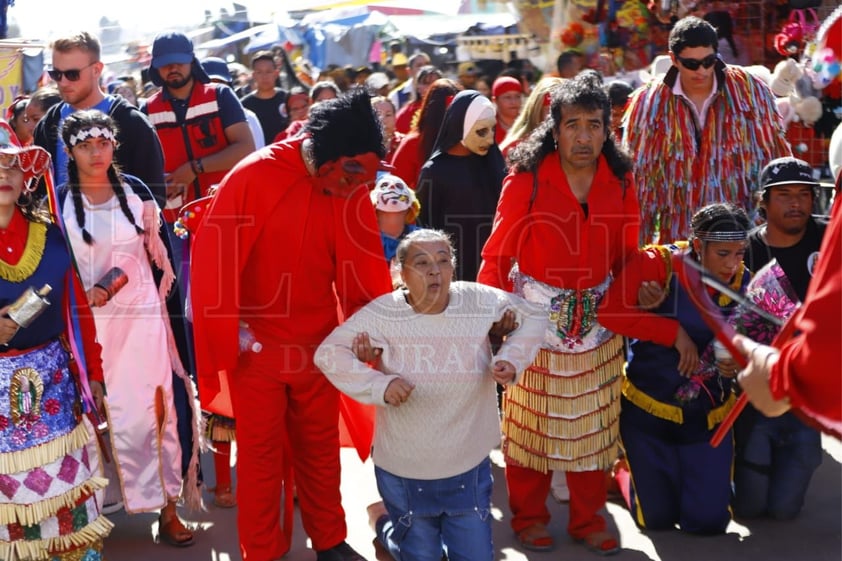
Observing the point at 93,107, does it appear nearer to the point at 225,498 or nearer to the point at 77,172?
the point at 77,172

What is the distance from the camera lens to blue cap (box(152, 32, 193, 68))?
20.5 feet

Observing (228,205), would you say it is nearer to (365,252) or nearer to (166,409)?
(365,252)

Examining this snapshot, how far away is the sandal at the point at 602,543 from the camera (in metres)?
4.68

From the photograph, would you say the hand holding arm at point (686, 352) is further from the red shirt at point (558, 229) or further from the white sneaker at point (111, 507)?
the white sneaker at point (111, 507)

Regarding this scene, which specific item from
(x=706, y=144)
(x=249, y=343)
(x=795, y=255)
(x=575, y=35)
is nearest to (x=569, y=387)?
(x=795, y=255)

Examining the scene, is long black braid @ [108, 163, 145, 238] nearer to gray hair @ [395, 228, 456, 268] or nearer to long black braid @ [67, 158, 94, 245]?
long black braid @ [67, 158, 94, 245]

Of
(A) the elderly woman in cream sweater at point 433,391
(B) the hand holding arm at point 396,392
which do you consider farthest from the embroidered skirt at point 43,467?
(B) the hand holding arm at point 396,392

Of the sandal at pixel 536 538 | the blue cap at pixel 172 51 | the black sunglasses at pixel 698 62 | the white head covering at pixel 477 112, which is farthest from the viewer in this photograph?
the blue cap at pixel 172 51

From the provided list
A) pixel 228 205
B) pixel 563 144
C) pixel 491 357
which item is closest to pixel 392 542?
pixel 491 357

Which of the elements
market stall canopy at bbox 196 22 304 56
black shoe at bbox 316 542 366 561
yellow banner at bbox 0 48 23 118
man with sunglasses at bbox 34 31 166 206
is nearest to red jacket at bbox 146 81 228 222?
man with sunglasses at bbox 34 31 166 206

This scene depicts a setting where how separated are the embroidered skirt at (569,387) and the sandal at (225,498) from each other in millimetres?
1488

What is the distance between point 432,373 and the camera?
3979 mm

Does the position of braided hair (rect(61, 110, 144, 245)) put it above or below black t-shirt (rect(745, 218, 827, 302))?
above

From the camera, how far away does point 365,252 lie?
4.34 meters
